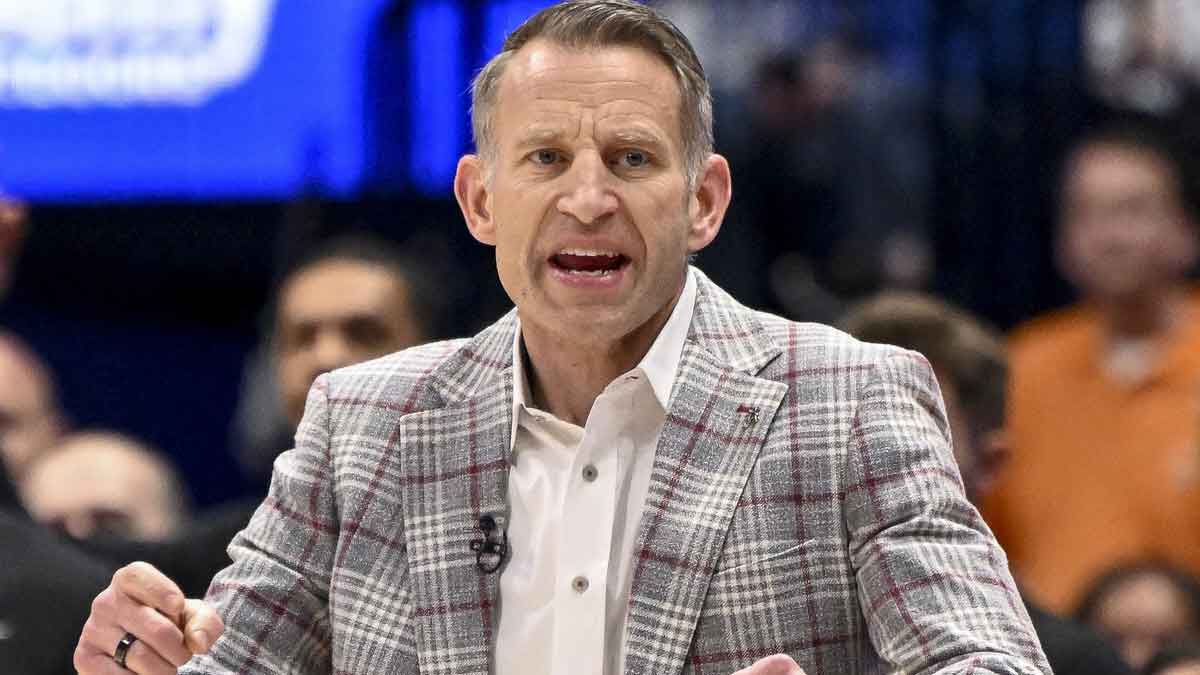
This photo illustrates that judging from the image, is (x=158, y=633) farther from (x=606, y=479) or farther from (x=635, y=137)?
(x=635, y=137)

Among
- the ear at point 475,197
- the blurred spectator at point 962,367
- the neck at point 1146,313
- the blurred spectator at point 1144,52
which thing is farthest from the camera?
the blurred spectator at point 1144,52

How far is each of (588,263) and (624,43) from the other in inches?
9.3

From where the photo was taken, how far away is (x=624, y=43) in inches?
87.5

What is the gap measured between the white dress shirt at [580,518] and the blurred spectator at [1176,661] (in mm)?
1422

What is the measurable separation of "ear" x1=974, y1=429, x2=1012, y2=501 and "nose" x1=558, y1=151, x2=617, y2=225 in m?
1.52

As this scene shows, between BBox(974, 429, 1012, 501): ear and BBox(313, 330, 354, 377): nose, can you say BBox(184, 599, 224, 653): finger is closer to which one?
BBox(974, 429, 1012, 501): ear

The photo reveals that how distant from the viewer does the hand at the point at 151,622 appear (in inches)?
80.0

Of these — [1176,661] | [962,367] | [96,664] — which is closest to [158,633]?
[96,664]

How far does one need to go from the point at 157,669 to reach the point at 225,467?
3.64m

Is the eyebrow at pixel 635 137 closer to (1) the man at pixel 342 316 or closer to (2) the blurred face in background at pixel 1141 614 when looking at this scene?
(1) the man at pixel 342 316

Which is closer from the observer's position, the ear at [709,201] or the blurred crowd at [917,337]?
the ear at [709,201]

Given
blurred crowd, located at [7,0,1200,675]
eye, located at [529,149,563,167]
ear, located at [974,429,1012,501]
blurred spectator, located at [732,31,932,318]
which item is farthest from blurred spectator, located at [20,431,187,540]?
eye, located at [529,149,563,167]

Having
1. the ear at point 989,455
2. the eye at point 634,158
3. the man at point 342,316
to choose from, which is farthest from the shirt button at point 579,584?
the man at point 342,316

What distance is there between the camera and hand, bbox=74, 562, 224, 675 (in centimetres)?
203
